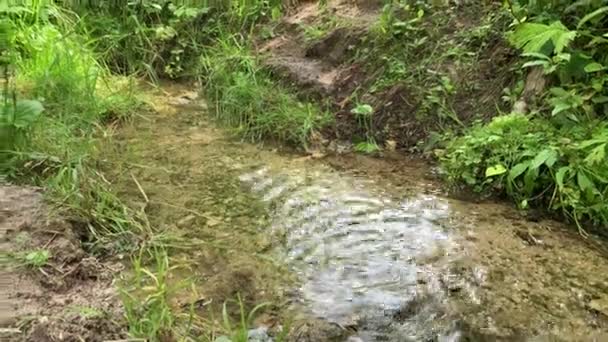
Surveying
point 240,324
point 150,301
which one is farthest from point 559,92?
point 150,301

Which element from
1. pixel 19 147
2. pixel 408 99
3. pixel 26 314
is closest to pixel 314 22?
pixel 408 99

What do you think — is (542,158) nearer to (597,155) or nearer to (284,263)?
(597,155)

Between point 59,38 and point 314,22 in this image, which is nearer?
point 59,38

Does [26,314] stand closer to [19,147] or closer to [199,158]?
[19,147]

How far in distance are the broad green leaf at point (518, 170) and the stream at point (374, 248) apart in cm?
16

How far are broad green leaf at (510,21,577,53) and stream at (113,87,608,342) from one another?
32.1 inches

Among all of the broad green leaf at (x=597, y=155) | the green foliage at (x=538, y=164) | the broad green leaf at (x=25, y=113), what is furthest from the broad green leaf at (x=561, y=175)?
the broad green leaf at (x=25, y=113)

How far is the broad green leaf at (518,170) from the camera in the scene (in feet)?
10.5

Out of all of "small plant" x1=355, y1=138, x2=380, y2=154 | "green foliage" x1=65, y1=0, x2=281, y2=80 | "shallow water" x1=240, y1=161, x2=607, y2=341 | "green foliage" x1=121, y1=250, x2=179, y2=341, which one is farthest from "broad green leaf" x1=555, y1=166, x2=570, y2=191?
"green foliage" x1=65, y1=0, x2=281, y2=80

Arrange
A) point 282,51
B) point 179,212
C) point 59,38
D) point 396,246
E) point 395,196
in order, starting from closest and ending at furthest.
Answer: point 396,246 → point 179,212 → point 395,196 → point 59,38 → point 282,51

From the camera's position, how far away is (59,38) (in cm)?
457

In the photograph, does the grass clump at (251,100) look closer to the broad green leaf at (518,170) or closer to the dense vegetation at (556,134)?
the dense vegetation at (556,134)

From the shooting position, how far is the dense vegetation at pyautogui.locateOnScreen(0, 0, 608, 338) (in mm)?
3082

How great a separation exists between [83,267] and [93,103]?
1.83m
